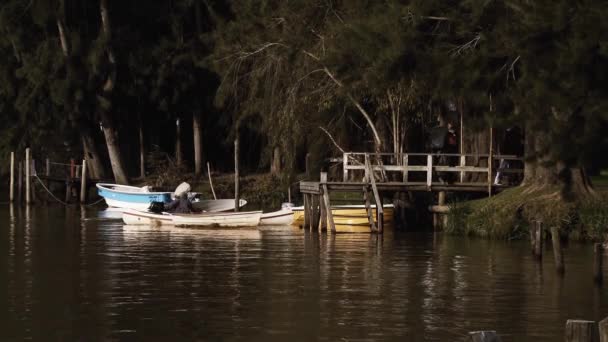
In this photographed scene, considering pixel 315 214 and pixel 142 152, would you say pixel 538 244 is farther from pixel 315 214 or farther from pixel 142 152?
pixel 142 152

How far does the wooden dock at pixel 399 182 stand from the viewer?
1563 inches

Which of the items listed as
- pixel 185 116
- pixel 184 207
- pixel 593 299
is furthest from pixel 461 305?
pixel 185 116

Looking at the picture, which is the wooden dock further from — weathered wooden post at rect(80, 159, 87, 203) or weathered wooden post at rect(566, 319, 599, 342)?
weathered wooden post at rect(566, 319, 599, 342)

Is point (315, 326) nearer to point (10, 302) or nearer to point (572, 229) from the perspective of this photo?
point (10, 302)

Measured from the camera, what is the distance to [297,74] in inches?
1756

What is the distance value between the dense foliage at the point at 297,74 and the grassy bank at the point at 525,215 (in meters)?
1.56

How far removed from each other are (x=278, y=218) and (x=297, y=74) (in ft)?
16.8

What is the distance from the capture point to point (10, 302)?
2467 centimetres

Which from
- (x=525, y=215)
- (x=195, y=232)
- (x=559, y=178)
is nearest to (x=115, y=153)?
(x=195, y=232)

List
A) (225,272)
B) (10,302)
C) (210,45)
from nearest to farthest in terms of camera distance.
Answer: (10,302) → (225,272) → (210,45)

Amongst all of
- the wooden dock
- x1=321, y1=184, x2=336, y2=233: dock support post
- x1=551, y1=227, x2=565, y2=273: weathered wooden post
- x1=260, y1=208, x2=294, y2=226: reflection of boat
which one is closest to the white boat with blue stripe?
x1=260, y1=208, x2=294, y2=226: reflection of boat

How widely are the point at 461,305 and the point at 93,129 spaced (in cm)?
4142

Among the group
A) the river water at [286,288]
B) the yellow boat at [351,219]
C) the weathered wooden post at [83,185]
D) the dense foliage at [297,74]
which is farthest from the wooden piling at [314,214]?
the weathered wooden post at [83,185]

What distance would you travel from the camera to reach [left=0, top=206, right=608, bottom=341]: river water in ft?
71.8
